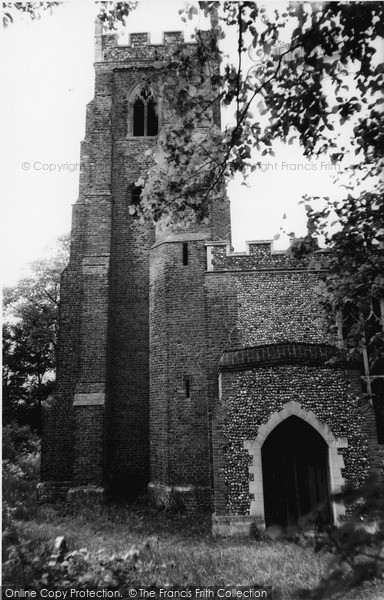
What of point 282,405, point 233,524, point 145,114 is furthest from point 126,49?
point 233,524

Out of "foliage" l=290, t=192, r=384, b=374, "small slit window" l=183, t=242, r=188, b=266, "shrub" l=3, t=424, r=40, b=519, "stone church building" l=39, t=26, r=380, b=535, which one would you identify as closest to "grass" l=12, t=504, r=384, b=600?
"shrub" l=3, t=424, r=40, b=519

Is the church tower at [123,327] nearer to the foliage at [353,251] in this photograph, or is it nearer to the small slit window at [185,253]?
the small slit window at [185,253]

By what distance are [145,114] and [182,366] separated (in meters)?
10.6

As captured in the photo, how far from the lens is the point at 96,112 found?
53.4ft

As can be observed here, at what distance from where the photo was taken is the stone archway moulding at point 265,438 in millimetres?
9195

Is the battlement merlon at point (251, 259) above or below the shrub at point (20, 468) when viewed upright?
above

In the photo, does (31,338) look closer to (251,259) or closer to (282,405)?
(251,259)

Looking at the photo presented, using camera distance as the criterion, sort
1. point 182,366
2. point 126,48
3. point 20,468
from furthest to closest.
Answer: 1. point 126,48
2. point 182,366
3. point 20,468

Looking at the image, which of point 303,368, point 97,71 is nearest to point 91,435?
point 303,368

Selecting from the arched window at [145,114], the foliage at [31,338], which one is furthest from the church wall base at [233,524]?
the arched window at [145,114]

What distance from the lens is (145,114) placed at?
17.4 metres

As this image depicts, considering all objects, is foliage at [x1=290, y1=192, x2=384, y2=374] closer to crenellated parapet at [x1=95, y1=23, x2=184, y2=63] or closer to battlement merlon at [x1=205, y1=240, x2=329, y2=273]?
battlement merlon at [x1=205, y1=240, x2=329, y2=273]

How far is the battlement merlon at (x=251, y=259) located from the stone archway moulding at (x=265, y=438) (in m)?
4.64

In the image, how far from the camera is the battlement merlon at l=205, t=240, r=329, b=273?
42.5ft
